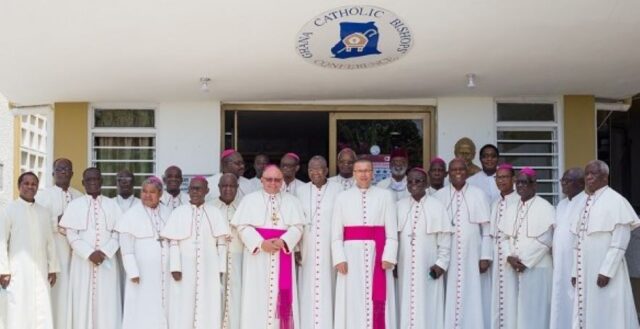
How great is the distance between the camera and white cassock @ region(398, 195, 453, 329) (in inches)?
273

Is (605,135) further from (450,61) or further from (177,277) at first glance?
(177,277)

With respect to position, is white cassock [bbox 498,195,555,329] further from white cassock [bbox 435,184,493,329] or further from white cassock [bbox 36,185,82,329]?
white cassock [bbox 36,185,82,329]

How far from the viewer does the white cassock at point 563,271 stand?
21.9 ft

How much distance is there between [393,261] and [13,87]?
5243mm

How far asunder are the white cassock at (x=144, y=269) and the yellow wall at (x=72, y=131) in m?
→ 2.85

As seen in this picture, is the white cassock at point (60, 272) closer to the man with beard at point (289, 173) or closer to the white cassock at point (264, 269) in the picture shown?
the white cassock at point (264, 269)

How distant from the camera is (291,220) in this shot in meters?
6.98

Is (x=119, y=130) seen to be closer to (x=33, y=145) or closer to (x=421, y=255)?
(x=421, y=255)

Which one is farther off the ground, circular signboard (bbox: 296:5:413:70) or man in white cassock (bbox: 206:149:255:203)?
circular signboard (bbox: 296:5:413:70)

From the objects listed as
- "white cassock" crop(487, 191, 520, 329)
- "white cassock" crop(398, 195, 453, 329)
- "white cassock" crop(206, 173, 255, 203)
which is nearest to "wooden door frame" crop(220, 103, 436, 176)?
"white cassock" crop(206, 173, 255, 203)

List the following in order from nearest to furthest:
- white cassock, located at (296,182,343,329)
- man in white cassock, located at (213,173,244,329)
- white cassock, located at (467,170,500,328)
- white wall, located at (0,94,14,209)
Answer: white cassock, located at (296,182,343,329), man in white cassock, located at (213,173,244,329), white cassock, located at (467,170,500,328), white wall, located at (0,94,14,209)

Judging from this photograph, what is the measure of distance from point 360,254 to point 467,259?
109 centimetres

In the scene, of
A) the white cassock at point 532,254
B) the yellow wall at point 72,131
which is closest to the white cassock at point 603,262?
the white cassock at point 532,254

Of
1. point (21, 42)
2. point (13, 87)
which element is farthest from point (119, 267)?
point (13, 87)
